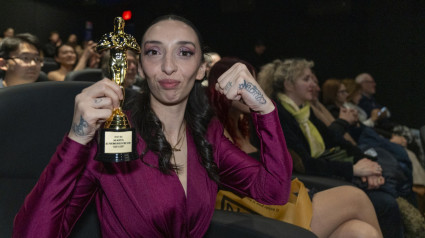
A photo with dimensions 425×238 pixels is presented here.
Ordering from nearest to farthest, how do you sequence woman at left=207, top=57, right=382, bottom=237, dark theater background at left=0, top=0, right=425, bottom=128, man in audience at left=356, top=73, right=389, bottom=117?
1. woman at left=207, top=57, right=382, bottom=237
2. man in audience at left=356, top=73, right=389, bottom=117
3. dark theater background at left=0, top=0, right=425, bottom=128

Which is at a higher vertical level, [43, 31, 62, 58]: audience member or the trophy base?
the trophy base

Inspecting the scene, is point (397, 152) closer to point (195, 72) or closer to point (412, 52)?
point (195, 72)

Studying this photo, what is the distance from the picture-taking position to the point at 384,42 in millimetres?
6555

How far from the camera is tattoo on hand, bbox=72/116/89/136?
0.88 meters

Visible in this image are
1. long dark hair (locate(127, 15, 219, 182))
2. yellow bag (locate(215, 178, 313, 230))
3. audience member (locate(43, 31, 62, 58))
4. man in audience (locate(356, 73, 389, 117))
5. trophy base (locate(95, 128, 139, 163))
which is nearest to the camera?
trophy base (locate(95, 128, 139, 163))

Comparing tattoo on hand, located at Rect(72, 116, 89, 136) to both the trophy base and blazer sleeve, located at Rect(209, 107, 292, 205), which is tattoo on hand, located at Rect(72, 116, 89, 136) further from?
blazer sleeve, located at Rect(209, 107, 292, 205)

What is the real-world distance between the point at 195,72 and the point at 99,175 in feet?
1.29

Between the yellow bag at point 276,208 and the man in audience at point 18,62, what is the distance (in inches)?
60.8

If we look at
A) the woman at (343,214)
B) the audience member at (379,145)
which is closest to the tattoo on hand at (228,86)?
the woman at (343,214)

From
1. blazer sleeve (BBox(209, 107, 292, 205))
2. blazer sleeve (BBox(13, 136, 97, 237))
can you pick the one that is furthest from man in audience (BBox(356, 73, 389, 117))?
blazer sleeve (BBox(13, 136, 97, 237))

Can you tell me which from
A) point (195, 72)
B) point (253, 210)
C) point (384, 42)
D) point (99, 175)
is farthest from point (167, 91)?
point (384, 42)

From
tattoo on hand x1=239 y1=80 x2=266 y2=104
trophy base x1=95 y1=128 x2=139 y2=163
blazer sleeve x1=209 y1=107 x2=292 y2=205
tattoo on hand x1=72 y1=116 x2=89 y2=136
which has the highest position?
tattoo on hand x1=239 y1=80 x2=266 y2=104

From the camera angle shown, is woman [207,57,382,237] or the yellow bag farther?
woman [207,57,382,237]

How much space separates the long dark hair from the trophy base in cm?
22
